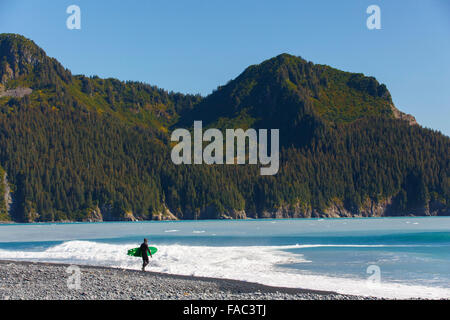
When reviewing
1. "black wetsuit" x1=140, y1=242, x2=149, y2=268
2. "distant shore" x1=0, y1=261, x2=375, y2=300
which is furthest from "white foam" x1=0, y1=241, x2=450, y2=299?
"distant shore" x1=0, y1=261, x2=375, y2=300

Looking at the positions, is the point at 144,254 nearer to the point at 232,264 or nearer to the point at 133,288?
the point at 232,264

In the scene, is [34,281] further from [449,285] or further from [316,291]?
[449,285]

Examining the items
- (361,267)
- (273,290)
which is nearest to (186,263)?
(361,267)

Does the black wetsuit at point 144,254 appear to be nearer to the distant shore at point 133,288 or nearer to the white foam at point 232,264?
the distant shore at point 133,288

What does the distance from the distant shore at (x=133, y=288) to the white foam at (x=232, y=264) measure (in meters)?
2.35

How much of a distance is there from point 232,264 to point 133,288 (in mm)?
15866

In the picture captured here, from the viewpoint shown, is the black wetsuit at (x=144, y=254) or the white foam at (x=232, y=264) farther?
the black wetsuit at (x=144, y=254)

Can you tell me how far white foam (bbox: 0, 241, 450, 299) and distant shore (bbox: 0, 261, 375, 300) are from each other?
2352 millimetres

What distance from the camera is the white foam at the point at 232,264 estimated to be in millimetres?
28000

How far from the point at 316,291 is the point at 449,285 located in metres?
7.95

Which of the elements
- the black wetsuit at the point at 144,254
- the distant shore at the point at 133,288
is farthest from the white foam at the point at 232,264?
the distant shore at the point at 133,288

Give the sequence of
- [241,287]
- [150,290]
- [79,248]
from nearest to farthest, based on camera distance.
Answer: [150,290], [241,287], [79,248]

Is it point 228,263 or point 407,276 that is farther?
point 228,263
